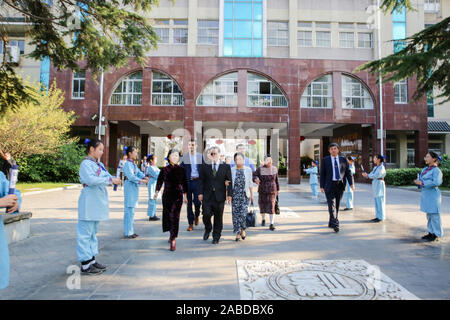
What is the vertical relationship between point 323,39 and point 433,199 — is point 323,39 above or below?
above

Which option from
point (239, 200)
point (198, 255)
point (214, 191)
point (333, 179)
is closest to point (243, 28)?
point (333, 179)

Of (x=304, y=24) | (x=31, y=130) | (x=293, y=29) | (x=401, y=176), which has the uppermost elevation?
(x=304, y=24)

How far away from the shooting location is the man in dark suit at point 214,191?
5.52m

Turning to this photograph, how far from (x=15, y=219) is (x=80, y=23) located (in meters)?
5.00

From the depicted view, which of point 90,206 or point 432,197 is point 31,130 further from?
point 432,197

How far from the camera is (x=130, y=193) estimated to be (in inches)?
230

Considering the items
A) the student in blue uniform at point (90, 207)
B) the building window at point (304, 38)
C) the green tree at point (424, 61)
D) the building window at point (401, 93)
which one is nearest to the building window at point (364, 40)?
the building window at point (401, 93)

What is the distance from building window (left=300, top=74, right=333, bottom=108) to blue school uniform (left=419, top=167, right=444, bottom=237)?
1746cm

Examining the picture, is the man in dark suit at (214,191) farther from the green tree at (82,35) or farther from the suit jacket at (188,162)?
the green tree at (82,35)

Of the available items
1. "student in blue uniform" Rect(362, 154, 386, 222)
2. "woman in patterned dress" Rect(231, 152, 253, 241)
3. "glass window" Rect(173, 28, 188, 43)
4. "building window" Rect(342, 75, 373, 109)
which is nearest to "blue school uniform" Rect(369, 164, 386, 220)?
"student in blue uniform" Rect(362, 154, 386, 222)

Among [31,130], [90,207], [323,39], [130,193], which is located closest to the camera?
[90,207]

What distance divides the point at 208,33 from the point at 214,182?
20.2 metres

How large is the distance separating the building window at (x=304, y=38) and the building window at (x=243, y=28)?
10.6 feet
